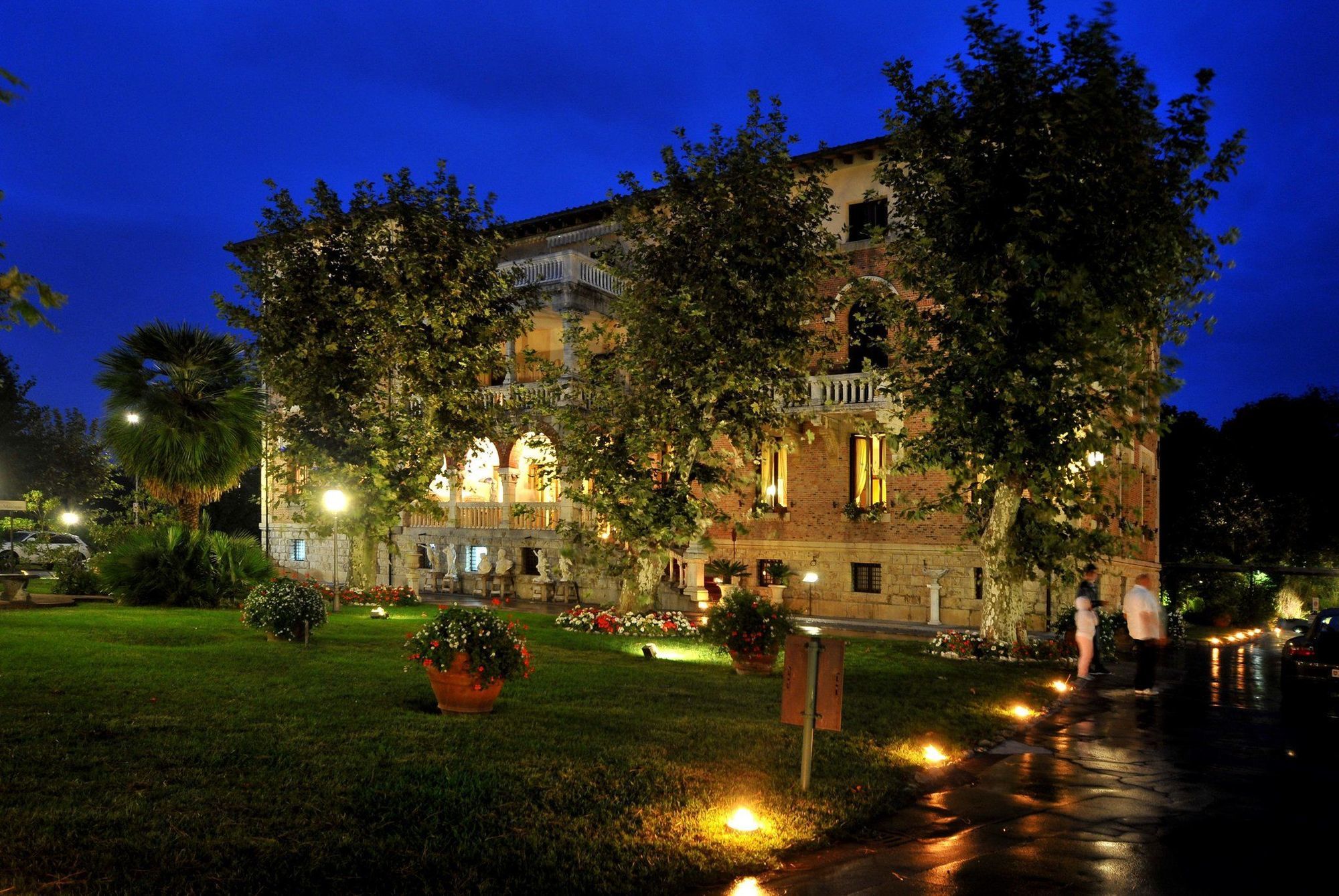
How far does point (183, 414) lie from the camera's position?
27.6 meters

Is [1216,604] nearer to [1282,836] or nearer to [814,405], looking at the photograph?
[814,405]

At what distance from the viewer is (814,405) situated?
29.5 meters

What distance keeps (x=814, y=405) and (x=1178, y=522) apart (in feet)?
78.3

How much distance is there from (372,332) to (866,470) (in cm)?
1498

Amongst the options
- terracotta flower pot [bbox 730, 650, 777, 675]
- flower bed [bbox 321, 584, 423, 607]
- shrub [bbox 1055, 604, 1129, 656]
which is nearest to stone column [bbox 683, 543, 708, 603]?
flower bed [bbox 321, 584, 423, 607]

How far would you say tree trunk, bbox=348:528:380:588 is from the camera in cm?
2650

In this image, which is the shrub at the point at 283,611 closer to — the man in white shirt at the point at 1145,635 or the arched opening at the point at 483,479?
the man in white shirt at the point at 1145,635

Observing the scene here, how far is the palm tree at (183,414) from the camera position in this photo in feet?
89.5

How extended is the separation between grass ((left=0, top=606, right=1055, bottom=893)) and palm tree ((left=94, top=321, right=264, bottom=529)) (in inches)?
524

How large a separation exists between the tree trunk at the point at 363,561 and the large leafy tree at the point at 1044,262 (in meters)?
14.9

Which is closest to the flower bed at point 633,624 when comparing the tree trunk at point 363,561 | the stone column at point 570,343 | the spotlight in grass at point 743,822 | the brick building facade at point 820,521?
the brick building facade at point 820,521

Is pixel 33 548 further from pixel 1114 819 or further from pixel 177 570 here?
pixel 1114 819

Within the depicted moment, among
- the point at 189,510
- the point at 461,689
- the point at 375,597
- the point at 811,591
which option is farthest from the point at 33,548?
the point at 461,689

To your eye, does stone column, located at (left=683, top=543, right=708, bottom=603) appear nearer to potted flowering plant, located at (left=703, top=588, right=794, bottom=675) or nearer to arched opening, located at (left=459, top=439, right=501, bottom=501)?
arched opening, located at (left=459, top=439, right=501, bottom=501)
